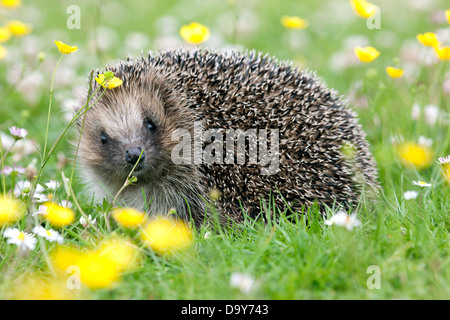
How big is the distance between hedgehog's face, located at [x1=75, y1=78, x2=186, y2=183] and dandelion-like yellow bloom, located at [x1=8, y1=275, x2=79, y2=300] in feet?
4.53

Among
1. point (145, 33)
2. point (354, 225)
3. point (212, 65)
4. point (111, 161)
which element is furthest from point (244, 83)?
point (145, 33)

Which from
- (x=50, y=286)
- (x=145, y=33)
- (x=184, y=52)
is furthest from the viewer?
(x=145, y=33)

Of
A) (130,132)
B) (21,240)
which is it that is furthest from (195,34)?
(21,240)

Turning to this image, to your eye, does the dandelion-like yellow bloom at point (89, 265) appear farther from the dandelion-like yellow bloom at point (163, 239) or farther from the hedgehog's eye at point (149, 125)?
the hedgehog's eye at point (149, 125)

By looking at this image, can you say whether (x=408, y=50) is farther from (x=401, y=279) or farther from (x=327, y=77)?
(x=401, y=279)

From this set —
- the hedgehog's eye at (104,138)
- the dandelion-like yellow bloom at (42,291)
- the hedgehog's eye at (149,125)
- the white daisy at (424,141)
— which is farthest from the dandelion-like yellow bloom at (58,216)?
the white daisy at (424,141)

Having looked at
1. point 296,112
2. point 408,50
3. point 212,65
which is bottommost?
point 296,112

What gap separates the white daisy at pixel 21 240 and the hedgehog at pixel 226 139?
3.53ft

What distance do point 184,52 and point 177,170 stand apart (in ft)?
4.06

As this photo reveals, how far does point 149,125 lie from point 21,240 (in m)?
1.65

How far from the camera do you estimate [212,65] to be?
5188mm

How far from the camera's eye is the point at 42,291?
3674mm

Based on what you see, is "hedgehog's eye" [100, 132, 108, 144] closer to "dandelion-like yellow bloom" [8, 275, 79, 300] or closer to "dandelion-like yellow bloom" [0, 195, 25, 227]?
"dandelion-like yellow bloom" [0, 195, 25, 227]

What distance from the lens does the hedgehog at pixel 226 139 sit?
4.83 meters
